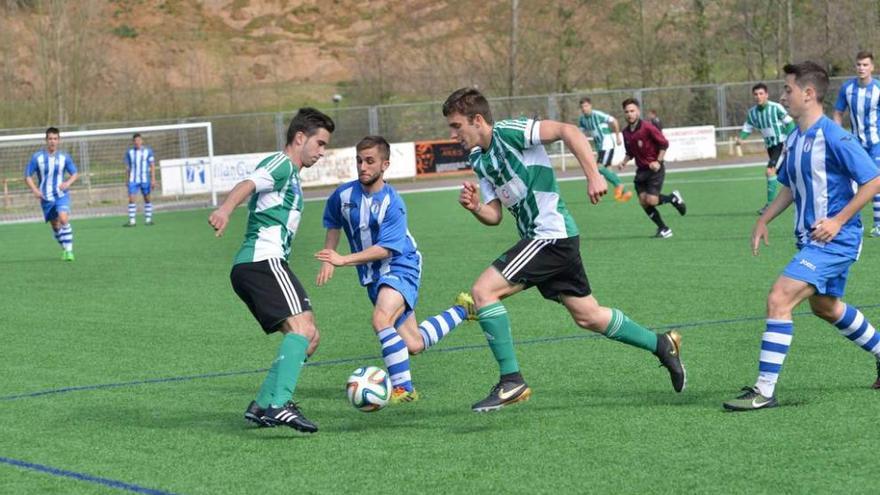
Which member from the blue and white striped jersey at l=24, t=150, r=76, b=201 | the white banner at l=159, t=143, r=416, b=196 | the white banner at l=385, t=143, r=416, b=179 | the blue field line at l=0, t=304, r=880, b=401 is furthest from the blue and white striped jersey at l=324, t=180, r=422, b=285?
the white banner at l=385, t=143, r=416, b=179

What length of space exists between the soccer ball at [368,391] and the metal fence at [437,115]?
3195 centimetres

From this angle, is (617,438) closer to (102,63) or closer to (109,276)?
(109,276)

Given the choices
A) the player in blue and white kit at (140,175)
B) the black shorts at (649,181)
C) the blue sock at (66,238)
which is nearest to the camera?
the black shorts at (649,181)

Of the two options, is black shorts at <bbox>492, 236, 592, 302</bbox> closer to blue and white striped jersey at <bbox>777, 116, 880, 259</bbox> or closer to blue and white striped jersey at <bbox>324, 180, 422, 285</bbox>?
blue and white striped jersey at <bbox>324, 180, 422, 285</bbox>

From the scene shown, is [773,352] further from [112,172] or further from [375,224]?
[112,172]

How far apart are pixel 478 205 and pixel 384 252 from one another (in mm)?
711

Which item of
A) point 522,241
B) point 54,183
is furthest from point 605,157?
point 522,241

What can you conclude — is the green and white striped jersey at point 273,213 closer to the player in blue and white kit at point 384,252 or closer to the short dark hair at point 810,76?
the player in blue and white kit at point 384,252

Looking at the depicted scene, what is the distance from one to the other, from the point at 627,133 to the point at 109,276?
7424 millimetres

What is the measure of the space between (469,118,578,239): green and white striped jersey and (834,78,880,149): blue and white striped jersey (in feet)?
29.7

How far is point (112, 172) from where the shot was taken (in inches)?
1391

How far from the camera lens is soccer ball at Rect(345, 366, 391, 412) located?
23.5 ft

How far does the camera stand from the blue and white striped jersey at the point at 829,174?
6836 millimetres

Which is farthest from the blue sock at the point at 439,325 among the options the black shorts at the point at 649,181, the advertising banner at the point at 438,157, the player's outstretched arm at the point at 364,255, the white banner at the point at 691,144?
the white banner at the point at 691,144
